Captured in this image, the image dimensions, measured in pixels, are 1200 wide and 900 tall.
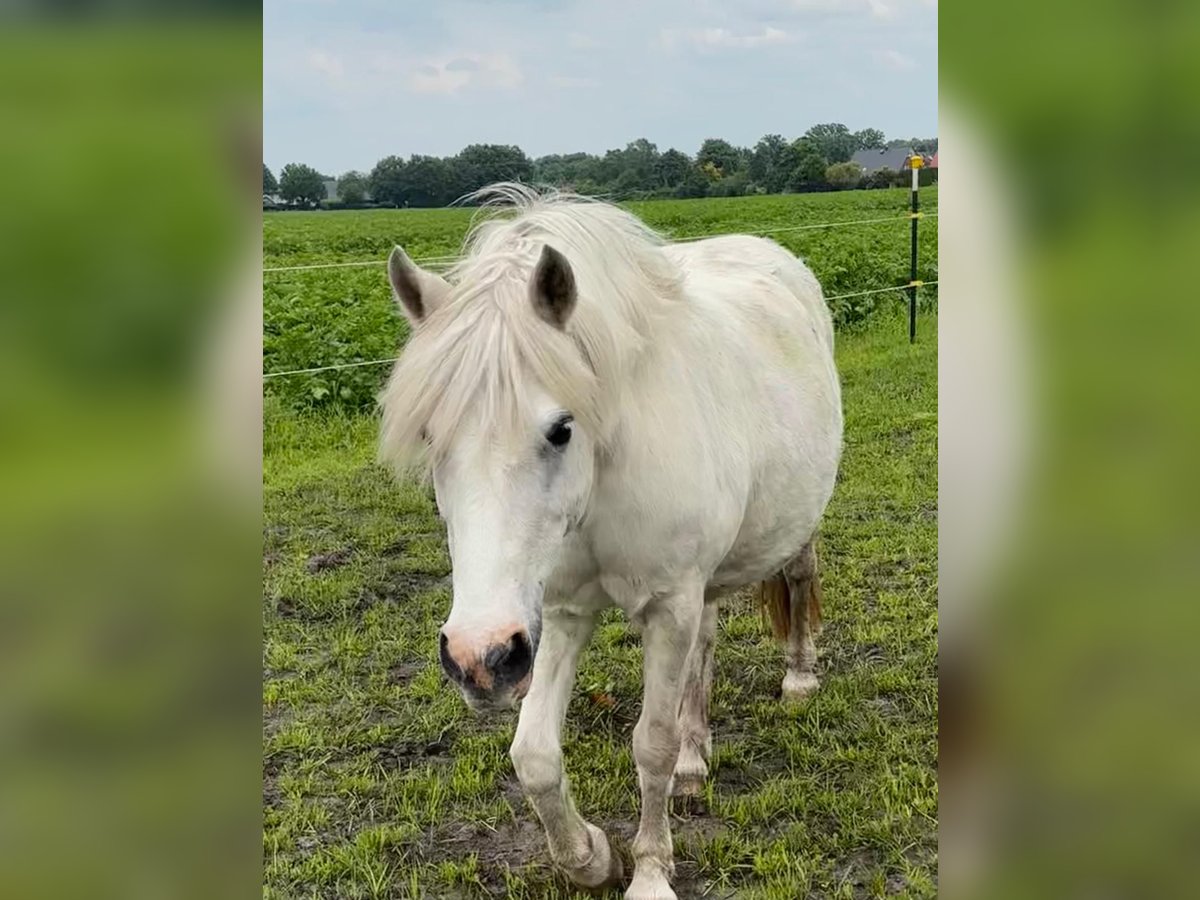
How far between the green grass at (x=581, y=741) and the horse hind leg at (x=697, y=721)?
3.2 inches

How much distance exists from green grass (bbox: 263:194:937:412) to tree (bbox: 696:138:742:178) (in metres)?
1.34

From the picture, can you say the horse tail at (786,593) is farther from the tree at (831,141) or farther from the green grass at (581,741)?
the tree at (831,141)

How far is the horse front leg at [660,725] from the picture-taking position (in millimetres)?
2650

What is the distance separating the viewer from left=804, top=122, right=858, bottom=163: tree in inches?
601

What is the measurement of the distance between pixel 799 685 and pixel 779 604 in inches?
13.6

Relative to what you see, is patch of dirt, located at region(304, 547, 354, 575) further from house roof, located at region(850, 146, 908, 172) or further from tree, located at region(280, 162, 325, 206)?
house roof, located at region(850, 146, 908, 172)

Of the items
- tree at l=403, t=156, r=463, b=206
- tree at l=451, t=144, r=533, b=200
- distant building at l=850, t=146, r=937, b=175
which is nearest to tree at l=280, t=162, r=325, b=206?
tree at l=451, t=144, r=533, b=200
